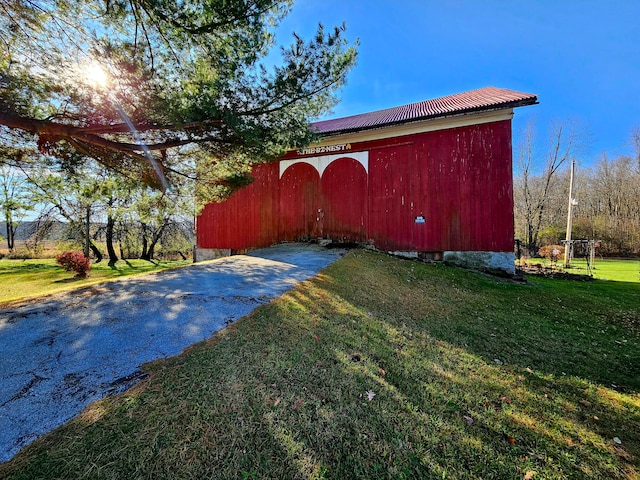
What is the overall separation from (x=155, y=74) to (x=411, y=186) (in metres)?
6.78

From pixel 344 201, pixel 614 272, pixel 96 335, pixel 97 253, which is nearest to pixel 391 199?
pixel 344 201

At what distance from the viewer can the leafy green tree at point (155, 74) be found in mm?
3918

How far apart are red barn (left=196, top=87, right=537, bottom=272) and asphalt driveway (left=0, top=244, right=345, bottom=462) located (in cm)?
480

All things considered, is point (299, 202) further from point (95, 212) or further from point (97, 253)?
point (97, 253)

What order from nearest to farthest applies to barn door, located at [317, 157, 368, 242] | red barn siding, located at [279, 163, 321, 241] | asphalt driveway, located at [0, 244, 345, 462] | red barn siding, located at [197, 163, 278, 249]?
asphalt driveway, located at [0, 244, 345, 462]
barn door, located at [317, 157, 368, 242]
red barn siding, located at [279, 163, 321, 241]
red barn siding, located at [197, 163, 278, 249]

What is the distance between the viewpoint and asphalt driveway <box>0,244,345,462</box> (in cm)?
164

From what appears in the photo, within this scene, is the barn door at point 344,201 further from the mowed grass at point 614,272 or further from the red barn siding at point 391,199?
the mowed grass at point 614,272

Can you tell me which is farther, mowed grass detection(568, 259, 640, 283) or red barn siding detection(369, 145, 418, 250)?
mowed grass detection(568, 259, 640, 283)

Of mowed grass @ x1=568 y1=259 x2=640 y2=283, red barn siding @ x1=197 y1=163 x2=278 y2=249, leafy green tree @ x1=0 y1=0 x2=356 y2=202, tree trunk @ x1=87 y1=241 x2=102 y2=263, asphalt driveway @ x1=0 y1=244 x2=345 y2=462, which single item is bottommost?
mowed grass @ x1=568 y1=259 x2=640 y2=283

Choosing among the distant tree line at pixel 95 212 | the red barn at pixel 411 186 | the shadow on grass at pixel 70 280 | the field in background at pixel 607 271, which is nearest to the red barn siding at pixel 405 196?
the red barn at pixel 411 186

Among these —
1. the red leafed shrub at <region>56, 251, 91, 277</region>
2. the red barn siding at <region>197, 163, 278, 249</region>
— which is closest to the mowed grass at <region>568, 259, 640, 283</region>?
the red barn siding at <region>197, 163, 278, 249</region>

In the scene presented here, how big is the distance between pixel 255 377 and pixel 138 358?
99cm

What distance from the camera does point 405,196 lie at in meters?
8.33

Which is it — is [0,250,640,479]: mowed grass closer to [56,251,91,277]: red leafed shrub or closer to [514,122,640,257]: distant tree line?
[56,251,91,277]: red leafed shrub
